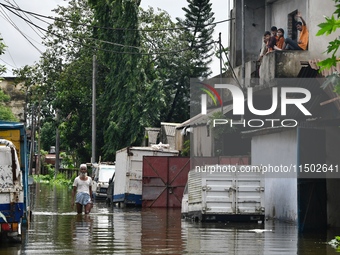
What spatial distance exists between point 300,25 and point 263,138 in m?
4.21

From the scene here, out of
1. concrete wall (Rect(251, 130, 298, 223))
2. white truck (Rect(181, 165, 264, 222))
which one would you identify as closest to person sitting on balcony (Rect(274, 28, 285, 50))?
concrete wall (Rect(251, 130, 298, 223))

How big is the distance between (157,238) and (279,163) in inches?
347

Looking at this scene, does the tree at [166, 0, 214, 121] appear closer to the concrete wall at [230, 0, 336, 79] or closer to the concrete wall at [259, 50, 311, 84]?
the concrete wall at [230, 0, 336, 79]

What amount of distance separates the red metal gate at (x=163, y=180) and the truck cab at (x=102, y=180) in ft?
29.7

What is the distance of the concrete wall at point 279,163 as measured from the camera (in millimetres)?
26172

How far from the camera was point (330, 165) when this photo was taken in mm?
23422

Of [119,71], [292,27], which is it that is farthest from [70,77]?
[292,27]

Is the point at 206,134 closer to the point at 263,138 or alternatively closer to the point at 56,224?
the point at 263,138

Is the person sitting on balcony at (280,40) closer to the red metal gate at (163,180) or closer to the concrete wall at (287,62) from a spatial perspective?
the concrete wall at (287,62)

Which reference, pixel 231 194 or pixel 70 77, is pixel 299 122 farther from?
pixel 70 77

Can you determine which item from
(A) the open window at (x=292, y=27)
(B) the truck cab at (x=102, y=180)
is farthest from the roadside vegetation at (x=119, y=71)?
(A) the open window at (x=292, y=27)

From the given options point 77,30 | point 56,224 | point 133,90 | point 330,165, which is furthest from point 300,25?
point 77,30

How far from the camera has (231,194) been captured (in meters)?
25.3

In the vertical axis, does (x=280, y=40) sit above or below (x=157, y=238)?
above
